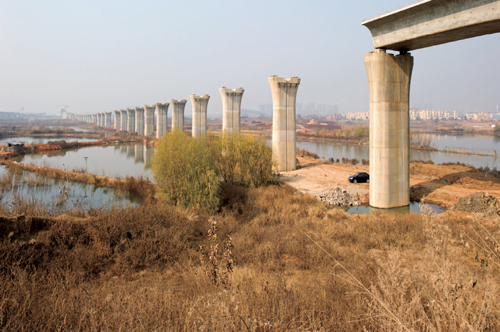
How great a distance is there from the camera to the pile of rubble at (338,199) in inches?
786

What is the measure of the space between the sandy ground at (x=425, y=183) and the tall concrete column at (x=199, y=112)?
23587 millimetres

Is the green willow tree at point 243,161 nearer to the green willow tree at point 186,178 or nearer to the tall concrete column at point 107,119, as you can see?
the green willow tree at point 186,178

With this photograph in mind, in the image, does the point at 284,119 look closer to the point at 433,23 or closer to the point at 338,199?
the point at 338,199

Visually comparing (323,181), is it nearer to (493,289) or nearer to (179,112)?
(493,289)

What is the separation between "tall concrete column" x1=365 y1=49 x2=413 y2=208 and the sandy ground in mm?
2723

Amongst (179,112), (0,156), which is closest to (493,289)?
(0,156)

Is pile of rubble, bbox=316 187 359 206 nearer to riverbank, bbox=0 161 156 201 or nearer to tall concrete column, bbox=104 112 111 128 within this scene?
riverbank, bbox=0 161 156 201

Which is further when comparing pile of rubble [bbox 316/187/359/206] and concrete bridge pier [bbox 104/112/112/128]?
concrete bridge pier [bbox 104/112/112/128]

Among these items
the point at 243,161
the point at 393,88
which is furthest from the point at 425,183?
the point at 243,161

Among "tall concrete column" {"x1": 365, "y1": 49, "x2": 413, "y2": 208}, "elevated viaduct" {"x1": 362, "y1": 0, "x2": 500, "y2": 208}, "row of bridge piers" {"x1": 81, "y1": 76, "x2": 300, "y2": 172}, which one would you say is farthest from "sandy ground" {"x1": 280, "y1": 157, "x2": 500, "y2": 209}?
"elevated viaduct" {"x1": 362, "y1": 0, "x2": 500, "y2": 208}

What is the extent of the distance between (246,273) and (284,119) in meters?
25.1

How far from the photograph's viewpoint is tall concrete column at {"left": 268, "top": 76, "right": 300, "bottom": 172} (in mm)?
30625

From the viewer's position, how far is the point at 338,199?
20.2 m

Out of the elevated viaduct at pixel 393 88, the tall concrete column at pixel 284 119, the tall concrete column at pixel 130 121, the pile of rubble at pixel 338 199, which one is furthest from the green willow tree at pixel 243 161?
the tall concrete column at pixel 130 121
